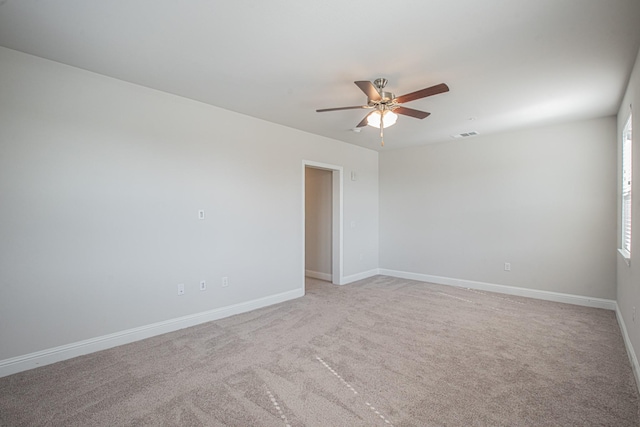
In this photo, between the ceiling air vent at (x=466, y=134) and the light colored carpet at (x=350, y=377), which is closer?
the light colored carpet at (x=350, y=377)

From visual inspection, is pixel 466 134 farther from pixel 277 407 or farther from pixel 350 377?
pixel 277 407

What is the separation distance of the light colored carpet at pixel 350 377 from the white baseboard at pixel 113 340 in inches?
3.4

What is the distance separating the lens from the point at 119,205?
124 inches

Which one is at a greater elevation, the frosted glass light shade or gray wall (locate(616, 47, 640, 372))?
the frosted glass light shade

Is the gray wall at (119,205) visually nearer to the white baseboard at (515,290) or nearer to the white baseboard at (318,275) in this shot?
A: the white baseboard at (318,275)

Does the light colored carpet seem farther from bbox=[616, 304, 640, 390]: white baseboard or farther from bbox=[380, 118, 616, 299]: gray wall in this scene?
bbox=[380, 118, 616, 299]: gray wall

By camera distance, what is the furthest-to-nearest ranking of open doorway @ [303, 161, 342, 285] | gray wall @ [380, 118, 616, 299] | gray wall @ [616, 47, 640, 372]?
open doorway @ [303, 161, 342, 285], gray wall @ [380, 118, 616, 299], gray wall @ [616, 47, 640, 372]

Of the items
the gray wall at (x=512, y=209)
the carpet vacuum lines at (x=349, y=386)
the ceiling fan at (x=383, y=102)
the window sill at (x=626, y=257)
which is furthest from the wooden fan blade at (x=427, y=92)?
the gray wall at (x=512, y=209)

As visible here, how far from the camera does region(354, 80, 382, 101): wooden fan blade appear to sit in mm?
2600

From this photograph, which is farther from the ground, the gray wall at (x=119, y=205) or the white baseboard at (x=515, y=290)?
the gray wall at (x=119, y=205)

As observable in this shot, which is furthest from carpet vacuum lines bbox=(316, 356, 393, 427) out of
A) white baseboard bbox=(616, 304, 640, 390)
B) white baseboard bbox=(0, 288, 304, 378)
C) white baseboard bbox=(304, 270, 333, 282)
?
white baseboard bbox=(304, 270, 333, 282)

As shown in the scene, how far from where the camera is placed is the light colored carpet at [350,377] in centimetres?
208

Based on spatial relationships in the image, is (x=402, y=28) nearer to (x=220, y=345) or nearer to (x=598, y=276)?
(x=220, y=345)

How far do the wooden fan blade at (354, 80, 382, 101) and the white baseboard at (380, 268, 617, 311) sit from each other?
13.0 ft
